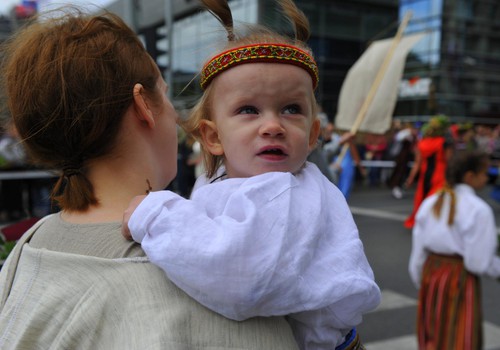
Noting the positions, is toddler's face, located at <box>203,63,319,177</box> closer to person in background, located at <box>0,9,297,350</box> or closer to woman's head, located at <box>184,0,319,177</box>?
woman's head, located at <box>184,0,319,177</box>

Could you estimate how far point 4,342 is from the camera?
1.12 meters

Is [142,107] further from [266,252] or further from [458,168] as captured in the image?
[458,168]

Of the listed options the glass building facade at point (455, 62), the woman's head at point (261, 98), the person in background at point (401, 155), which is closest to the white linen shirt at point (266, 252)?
the woman's head at point (261, 98)

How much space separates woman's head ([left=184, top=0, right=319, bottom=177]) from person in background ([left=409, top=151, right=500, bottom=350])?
9.25ft

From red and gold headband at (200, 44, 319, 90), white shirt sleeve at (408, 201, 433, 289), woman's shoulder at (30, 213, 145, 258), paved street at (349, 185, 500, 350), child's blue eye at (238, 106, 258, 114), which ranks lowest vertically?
paved street at (349, 185, 500, 350)

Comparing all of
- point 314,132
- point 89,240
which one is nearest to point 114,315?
point 89,240

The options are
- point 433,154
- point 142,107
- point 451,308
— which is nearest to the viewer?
point 142,107

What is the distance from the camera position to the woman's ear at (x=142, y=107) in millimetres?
1148

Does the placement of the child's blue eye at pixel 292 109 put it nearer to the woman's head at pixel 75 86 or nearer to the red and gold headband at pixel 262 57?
the red and gold headband at pixel 262 57

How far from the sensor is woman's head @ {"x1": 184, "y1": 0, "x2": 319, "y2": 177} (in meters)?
1.18

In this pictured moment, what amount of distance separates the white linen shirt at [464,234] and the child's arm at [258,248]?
286cm

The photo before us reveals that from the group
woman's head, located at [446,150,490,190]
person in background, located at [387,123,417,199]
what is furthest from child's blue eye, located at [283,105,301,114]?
person in background, located at [387,123,417,199]

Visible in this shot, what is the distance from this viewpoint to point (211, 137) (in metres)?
1.35

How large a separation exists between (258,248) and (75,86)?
52 centimetres
